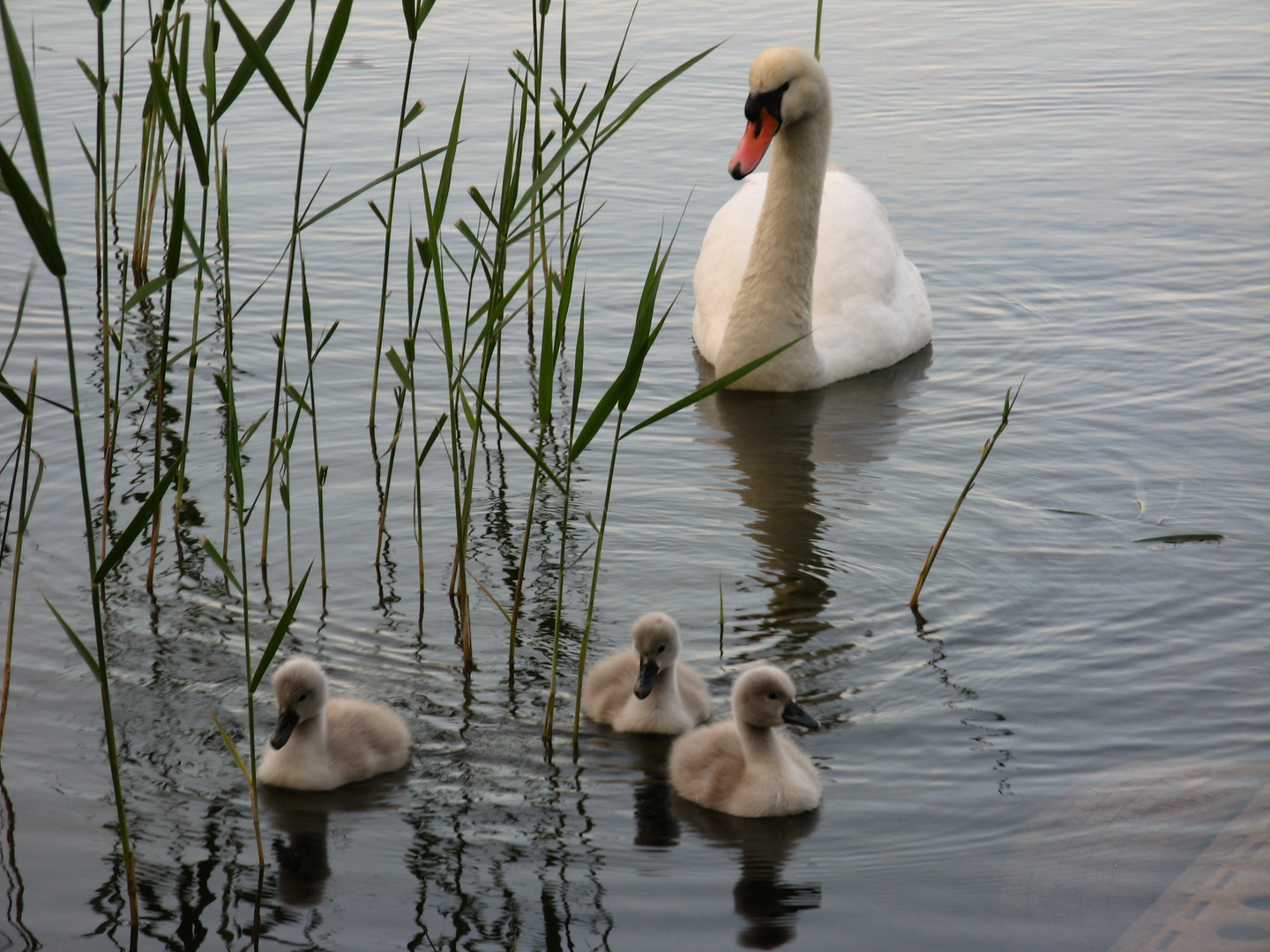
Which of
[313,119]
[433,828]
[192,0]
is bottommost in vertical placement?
[433,828]

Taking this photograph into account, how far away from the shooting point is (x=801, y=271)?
7.41 meters

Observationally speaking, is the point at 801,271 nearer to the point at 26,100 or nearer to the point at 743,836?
the point at 743,836

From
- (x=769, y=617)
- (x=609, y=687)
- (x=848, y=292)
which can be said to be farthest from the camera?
(x=848, y=292)

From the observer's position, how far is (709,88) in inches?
499

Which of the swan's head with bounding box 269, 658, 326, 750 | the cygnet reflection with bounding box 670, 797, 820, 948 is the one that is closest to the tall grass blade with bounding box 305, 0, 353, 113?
the swan's head with bounding box 269, 658, 326, 750

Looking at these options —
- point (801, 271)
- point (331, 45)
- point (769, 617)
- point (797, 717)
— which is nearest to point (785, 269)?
point (801, 271)

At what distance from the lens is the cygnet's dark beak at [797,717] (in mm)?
4145

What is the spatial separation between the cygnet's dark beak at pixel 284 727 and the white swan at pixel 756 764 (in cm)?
106

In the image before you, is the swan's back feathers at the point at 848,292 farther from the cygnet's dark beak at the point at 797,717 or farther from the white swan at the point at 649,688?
the cygnet's dark beak at the point at 797,717

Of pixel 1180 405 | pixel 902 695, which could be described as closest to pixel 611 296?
pixel 1180 405

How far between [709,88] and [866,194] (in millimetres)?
4629

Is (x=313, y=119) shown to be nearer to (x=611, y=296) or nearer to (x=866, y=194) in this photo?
(x=611, y=296)

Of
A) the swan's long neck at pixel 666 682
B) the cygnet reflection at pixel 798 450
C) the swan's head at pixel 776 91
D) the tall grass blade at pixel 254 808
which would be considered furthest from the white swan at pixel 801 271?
the tall grass blade at pixel 254 808

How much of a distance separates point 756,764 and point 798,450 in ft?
9.53
